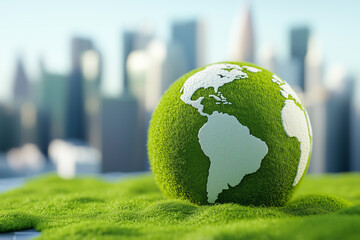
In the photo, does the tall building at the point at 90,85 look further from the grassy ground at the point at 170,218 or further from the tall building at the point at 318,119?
the grassy ground at the point at 170,218

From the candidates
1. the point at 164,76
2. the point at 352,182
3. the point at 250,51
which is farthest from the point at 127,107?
the point at 352,182

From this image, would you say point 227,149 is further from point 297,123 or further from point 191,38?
point 191,38

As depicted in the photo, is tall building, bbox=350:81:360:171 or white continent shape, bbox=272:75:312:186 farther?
tall building, bbox=350:81:360:171

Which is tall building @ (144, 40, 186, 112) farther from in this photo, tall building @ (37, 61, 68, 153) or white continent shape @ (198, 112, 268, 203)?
white continent shape @ (198, 112, 268, 203)

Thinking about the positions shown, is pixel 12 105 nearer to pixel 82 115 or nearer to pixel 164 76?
pixel 82 115

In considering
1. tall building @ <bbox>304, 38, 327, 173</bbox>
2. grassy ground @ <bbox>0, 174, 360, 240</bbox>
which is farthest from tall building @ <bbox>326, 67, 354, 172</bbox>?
grassy ground @ <bbox>0, 174, 360, 240</bbox>

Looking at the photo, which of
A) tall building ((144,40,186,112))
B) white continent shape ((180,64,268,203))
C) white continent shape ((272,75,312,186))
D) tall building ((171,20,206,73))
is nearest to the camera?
white continent shape ((180,64,268,203))
